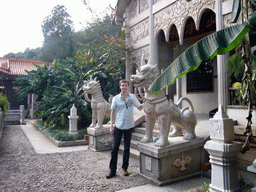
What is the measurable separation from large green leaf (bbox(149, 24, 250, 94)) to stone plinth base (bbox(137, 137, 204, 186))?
1.63 meters

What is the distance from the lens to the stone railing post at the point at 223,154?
285 cm

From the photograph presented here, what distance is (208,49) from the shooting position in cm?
283

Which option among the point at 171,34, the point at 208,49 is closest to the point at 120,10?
the point at 171,34

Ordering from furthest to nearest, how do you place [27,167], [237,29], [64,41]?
[64,41], [27,167], [237,29]

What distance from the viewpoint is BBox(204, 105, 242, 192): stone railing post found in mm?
2850

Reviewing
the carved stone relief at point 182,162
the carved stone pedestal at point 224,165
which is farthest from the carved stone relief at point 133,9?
the carved stone pedestal at point 224,165

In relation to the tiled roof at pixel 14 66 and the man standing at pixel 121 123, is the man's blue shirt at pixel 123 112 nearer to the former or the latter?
the man standing at pixel 121 123

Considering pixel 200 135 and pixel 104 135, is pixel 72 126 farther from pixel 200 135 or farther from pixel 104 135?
pixel 200 135

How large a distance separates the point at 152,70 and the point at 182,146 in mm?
1613

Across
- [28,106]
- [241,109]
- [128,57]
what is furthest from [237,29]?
[28,106]

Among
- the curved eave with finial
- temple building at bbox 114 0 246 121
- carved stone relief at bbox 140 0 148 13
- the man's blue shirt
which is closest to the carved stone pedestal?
the man's blue shirt

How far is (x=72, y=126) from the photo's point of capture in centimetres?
885

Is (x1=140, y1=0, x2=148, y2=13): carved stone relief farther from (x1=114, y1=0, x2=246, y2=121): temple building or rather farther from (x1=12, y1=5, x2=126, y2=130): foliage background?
(x1=12, y1=5, x2=126, y2=130): foliage background

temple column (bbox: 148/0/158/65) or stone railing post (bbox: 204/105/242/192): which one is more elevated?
temple column (bbox: 148/0/158/65)
